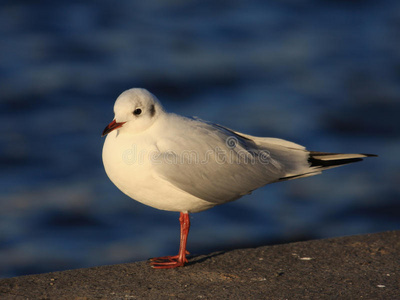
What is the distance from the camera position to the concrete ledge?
374 cm

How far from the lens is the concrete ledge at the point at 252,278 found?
3.74 m

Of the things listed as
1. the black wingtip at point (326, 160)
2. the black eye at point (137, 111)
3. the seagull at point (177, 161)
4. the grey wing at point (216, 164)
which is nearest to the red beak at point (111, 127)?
the seagull at point (177, 161)

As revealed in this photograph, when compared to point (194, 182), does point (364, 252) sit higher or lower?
lower

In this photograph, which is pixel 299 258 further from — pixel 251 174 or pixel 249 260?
pixel 251 174

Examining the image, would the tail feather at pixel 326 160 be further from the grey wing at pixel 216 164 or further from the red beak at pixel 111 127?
the red beak at pixel 111 127

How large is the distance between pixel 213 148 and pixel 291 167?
0.73 metres

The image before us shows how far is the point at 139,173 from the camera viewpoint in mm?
4234

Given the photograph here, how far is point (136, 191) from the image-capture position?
4.33m

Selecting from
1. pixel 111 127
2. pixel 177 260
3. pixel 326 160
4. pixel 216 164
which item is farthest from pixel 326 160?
pixel 111 127

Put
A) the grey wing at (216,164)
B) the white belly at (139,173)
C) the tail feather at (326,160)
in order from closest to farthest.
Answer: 1. the white belly at (139,173)
2. the grey wing at (216,164)
3. the tail feather at (326,160)

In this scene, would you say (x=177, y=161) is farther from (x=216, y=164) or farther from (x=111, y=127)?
(x=111, y=127)

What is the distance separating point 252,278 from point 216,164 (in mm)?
947

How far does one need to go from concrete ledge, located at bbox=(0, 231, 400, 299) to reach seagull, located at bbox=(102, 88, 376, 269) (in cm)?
27

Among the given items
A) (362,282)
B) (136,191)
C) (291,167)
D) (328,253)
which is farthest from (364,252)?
(136,191)
